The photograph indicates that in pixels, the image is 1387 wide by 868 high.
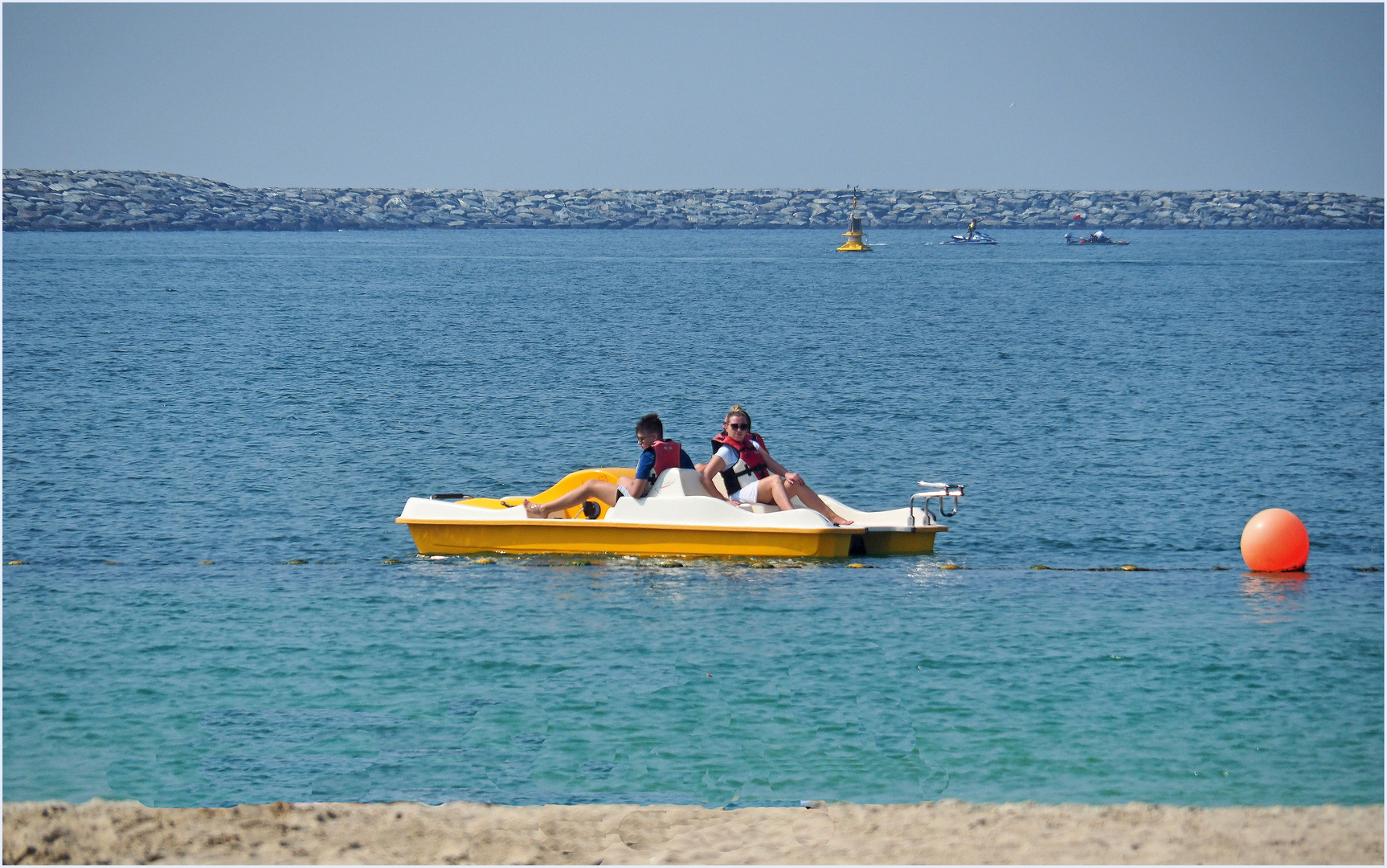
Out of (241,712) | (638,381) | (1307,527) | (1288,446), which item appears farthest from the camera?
(638,381)

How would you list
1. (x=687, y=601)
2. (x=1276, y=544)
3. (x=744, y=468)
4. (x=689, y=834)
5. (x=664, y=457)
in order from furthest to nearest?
(x=1276, y=544)
(x=744, y=468)
(x=664, y=457)
(x=687, y=601)
(x=689, y=834)

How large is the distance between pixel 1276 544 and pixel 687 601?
6.72 m

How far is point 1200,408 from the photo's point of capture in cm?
3275

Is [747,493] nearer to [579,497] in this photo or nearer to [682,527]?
[682,527]

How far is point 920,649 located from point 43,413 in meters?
24.4

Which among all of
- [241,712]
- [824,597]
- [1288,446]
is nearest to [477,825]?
[241,712]

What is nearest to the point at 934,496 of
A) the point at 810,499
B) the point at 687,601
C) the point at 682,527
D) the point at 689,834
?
the point at 810,499

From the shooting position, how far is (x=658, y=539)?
49.4 ft

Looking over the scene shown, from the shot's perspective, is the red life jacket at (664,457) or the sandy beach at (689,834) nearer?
the sandy beach at (689,834)

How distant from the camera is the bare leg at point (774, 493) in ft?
49.4

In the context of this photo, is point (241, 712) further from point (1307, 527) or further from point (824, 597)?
point (1307, 527)

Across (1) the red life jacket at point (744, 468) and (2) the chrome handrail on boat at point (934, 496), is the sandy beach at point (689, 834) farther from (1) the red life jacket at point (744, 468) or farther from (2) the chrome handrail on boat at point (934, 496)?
(1) the red life jacket at point (744, 468)

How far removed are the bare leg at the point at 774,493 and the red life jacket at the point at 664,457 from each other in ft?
3.09

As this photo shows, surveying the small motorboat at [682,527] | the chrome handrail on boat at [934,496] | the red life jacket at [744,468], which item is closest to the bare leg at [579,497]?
the small motorboat at [682,527]
